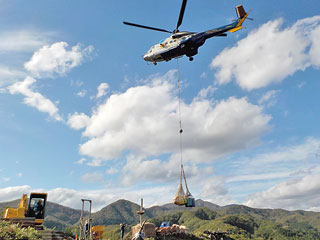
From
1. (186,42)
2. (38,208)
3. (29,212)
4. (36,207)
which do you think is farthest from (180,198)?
(186,42)

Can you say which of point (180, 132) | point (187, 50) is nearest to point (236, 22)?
point (187, 50)

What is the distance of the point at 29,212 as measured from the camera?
19.9 m

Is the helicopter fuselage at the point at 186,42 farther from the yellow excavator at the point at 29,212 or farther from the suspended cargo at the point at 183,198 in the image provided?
the yellow excavator at the point at 29,212

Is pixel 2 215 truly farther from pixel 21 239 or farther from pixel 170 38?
pixel 170 38

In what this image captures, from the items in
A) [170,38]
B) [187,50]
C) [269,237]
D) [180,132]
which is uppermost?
[170,38]

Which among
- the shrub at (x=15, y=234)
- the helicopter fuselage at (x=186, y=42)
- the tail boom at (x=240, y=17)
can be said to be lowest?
the shrub at (x=15, y=234)

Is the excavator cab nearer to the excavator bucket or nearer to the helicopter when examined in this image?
the excavator bucket

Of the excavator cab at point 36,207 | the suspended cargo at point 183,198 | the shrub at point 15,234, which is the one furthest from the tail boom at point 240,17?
the shrub at point 15,234

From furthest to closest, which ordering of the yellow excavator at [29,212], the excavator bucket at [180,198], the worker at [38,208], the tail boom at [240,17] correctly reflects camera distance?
the tail boom at [240,17]
the excavator bucket at [180,198]
the worker at [38,208]
the yellow excavator at [29,212]

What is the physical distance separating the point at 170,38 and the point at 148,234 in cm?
2038

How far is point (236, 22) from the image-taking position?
23.8 metres

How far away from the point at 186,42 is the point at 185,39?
38 cm

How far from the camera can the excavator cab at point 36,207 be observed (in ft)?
65.5

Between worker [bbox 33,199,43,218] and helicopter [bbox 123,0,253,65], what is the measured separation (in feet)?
54.8
